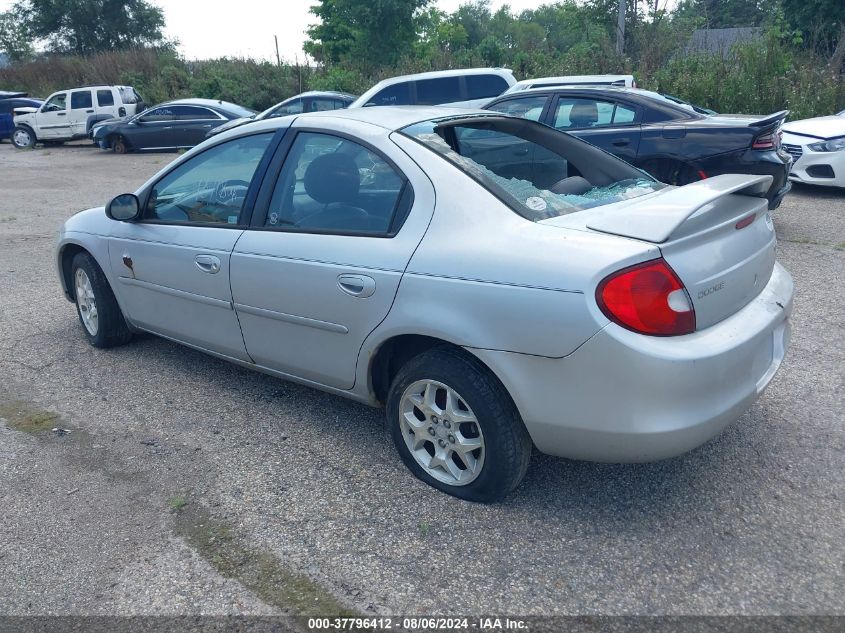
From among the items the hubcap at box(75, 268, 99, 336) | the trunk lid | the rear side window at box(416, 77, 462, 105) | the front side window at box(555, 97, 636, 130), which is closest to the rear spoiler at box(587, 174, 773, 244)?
the trunk lid

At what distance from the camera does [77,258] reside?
5152mm

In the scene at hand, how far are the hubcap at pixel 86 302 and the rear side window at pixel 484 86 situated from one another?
9614mm

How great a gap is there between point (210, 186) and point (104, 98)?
72.6 ft

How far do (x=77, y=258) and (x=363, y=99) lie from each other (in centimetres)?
846

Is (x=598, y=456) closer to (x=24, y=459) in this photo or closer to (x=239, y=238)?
(x=239, y=238)

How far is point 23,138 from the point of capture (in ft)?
80.2

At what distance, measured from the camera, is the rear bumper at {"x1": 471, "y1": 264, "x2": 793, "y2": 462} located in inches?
105

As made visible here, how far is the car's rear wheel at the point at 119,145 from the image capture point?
20.9 metres

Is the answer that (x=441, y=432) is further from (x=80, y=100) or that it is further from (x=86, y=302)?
(x=80, y=100)

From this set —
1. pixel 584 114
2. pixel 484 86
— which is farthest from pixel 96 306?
pixel 484 86

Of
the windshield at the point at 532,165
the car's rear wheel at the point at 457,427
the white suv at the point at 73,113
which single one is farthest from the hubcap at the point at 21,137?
the car's rear wheel at the point at 457,427

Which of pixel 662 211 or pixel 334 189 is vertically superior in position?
pixel 334 189

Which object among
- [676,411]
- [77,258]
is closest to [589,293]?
[676,411]

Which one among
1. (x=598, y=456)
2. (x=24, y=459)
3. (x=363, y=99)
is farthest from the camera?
(x=363, y=99)
